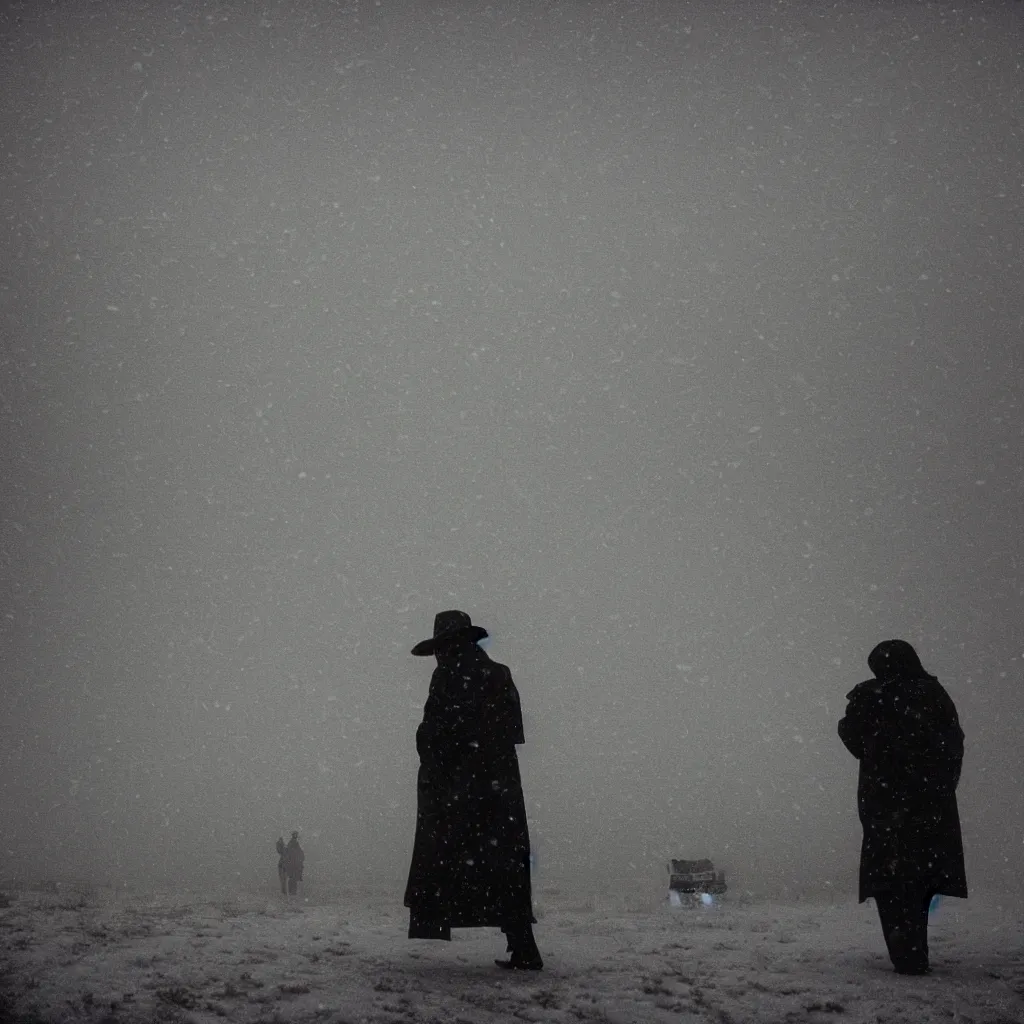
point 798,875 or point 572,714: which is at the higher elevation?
point 572,714

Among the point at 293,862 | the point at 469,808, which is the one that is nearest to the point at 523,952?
the point at 469,808

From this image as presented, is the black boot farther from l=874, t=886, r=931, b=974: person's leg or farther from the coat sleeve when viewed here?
the coat sleeve

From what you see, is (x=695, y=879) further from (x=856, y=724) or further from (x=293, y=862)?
(x=293, y=862)

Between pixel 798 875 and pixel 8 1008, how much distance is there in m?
25.2

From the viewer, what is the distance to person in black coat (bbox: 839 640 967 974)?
561 centimetres

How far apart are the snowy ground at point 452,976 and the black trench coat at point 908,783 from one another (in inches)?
26.5

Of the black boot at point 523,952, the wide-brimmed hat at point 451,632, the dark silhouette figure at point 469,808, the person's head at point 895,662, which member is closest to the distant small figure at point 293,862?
the dark silhouette figure at point 469,808

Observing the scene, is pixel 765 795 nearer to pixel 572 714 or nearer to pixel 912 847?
pixel 912 847

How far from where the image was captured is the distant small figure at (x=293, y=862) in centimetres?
1794

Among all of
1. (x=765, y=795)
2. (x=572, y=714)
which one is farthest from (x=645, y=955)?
(x=572, y=714)

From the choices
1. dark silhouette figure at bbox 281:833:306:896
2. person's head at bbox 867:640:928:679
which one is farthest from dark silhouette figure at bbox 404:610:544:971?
dark silhouette figure at bbox 281:833:306:896

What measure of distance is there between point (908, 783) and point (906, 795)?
93mm

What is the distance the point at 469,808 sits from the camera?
5465 millimetres

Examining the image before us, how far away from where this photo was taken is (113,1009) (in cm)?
375
